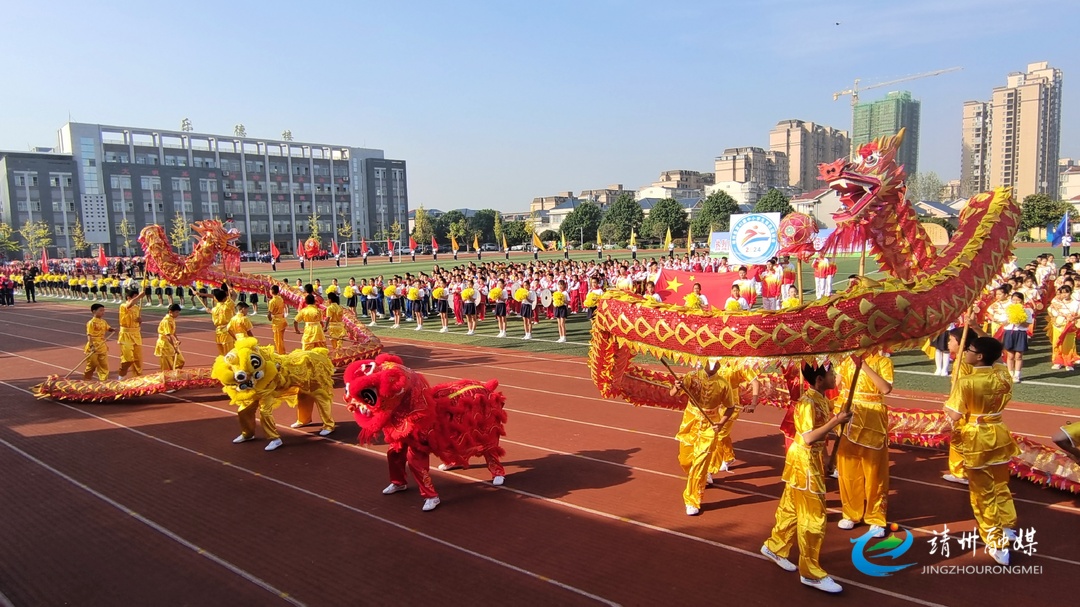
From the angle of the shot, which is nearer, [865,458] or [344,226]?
[865,458]

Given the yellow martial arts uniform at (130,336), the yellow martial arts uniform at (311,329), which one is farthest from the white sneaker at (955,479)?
the yellow martial arts uniform at (130,336)

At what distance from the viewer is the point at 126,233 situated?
2485 inches

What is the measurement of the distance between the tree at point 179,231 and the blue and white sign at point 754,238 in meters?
50.6

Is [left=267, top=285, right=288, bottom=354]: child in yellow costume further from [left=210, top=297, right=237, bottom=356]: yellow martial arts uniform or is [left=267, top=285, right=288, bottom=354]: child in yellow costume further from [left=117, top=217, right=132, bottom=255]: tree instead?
[left=117, top=217, right=132, bottom=255]: tree

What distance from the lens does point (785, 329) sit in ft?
15.6

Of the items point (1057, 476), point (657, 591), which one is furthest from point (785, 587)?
point (1057, 476)

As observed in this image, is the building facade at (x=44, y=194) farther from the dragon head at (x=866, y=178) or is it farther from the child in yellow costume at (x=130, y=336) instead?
the dragon head at (x=866, y=178)

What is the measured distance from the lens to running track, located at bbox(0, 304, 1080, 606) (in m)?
4.95

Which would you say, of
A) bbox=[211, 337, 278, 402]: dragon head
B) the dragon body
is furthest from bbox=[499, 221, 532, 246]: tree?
bbox=[211, 337, 278, 402]: dragon head

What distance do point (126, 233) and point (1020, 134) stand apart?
130m

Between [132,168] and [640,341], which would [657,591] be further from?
[132,168]

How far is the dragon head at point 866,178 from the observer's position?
6.73 m

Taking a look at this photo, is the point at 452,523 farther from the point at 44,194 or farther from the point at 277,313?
the point at 44,194

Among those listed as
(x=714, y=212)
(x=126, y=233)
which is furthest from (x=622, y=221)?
(x=126, y=233)
